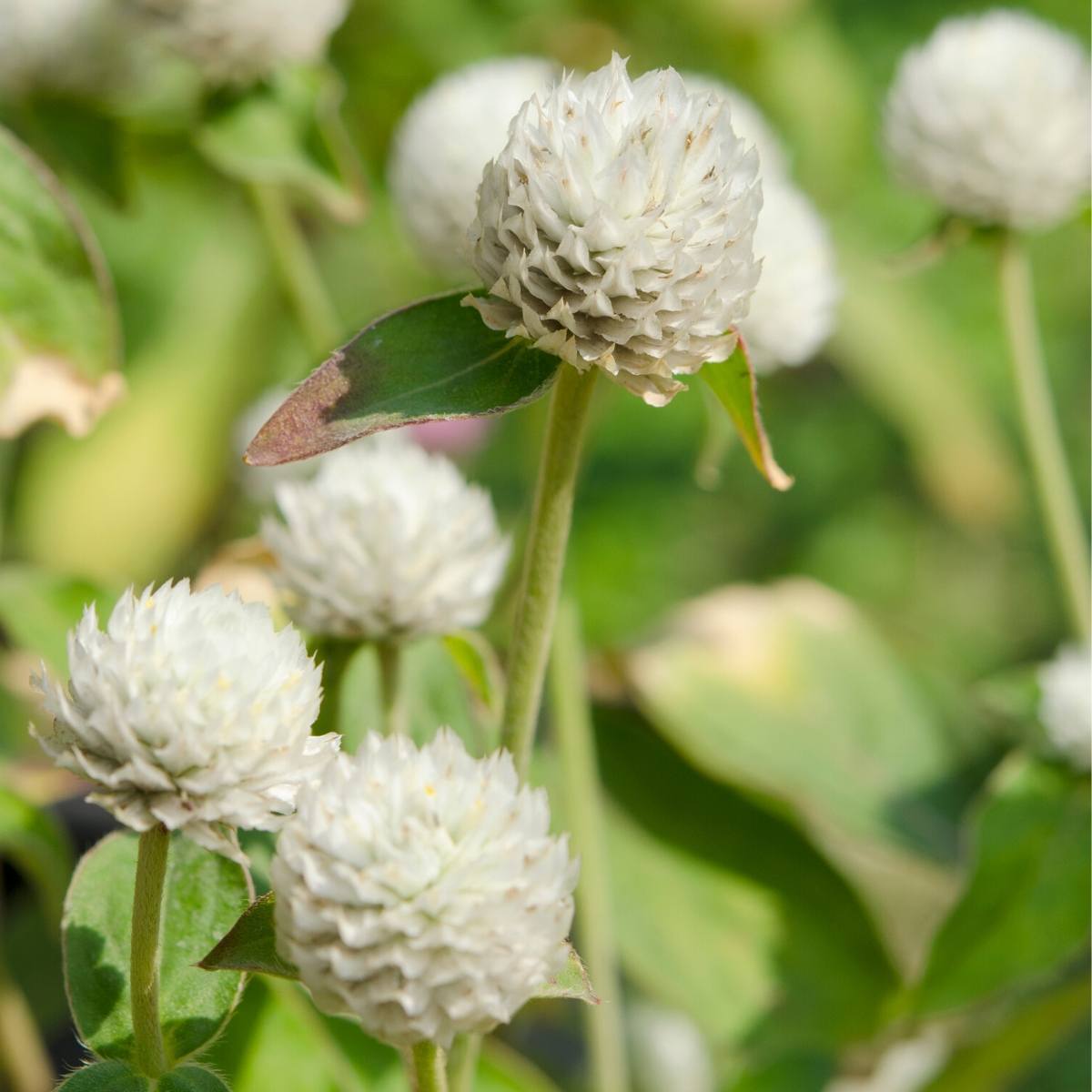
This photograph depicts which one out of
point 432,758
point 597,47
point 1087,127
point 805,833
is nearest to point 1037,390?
point 1087,127

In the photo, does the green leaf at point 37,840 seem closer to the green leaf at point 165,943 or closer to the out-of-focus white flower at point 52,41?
the green leaf at point 165,943

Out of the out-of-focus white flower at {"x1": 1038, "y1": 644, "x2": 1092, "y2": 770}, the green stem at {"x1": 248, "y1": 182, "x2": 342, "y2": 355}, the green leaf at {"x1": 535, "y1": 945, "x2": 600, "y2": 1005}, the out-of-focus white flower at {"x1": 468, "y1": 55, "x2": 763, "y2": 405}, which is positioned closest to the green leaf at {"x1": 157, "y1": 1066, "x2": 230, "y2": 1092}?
the green leaf at {"x1": 535, "y1": 945, "x2": 600, "y2": 1005}

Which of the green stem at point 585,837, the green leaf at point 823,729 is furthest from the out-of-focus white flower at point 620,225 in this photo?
the green leaf at point 823,729

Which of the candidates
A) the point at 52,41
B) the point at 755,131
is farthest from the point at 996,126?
the point at 52,41

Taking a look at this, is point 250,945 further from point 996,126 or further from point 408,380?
point 996,126

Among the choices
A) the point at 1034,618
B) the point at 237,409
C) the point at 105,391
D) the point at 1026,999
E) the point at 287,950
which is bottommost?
the point at 1034,618

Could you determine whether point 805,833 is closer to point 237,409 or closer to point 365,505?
point 365,505
